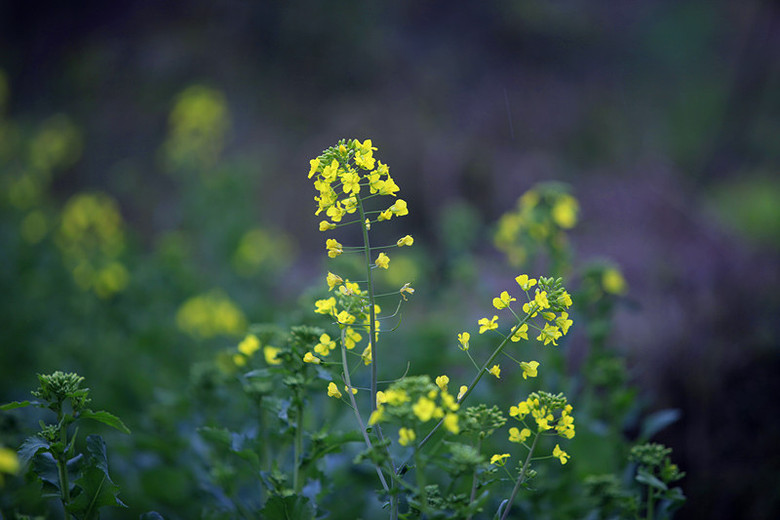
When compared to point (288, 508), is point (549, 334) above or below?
above

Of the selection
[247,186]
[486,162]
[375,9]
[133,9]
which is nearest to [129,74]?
[133,9]

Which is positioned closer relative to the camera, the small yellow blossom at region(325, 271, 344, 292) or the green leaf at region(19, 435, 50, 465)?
the green leaf at region(19, 435, 50, 465)

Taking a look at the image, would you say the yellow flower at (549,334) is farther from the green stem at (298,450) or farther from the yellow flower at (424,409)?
the green stem at (298,450)

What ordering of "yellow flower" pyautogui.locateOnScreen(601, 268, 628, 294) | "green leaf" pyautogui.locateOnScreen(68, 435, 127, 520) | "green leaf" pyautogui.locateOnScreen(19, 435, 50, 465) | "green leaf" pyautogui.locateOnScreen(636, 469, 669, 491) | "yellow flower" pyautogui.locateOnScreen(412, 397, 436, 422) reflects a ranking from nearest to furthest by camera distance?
"yellow flower" pyautogui.locateOnScreen(412, 397, 436, 422)
"green leaf" pyautogui.locateOnScreen(19, 435, 50, 465)
"green leaf" pyautogui.locateOnScreen(68, 435, 127, 520)
"green leaf" pyautogui.locateOnScreen(636, 469, 669, 491)
"yellow flower" pyautogui.locateOnScreen(601, 268, 628, 294)

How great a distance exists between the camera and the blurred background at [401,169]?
3863mm

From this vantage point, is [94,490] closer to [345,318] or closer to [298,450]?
[298,450]

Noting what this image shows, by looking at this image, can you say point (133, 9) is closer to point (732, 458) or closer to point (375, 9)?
point (375, 9)

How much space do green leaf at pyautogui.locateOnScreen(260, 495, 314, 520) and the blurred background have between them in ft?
2.99

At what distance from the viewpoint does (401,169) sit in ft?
25.6

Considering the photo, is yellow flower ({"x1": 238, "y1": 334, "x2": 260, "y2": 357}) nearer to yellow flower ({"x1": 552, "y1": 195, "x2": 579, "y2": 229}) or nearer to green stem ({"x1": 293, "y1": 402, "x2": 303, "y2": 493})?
green stem ({"x1": 293, "y1": 402, "x2": 303, "y2": 493})

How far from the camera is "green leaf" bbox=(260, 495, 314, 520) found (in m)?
1.60

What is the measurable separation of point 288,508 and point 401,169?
256 inches

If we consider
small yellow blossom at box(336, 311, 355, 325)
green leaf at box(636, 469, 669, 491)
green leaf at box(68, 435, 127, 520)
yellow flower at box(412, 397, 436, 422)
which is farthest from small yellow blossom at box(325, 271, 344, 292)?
green leaf at box(636, 469, 669, 491)

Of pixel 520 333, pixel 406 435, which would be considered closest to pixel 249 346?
pixel 406 435
